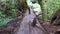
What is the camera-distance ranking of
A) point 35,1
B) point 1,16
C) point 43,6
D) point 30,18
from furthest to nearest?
point 35,1
point 1,16
point 43,6
point 30,18

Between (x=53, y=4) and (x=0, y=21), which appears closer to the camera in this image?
(x=0, y=21)

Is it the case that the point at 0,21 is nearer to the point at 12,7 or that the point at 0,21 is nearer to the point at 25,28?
the point at 12,7

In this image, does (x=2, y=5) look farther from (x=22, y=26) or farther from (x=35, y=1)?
(x=22, y=26)

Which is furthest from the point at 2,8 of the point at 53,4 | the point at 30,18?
the point at 30,18

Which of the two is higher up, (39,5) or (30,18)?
(30,18)

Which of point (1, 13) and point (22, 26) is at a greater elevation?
point (22, 26)

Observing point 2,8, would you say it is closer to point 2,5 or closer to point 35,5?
point 2,5

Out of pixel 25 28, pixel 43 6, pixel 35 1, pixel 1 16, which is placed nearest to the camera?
pixel 25 28

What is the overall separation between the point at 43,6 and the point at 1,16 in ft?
1.89

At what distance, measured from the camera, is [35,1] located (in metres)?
2.38

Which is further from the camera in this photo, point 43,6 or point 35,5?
point 35,5

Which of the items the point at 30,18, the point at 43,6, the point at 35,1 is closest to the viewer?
the point at 30,18

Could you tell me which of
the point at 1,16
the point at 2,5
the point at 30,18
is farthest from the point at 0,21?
the point at 30,18

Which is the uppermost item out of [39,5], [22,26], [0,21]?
[22,26]
